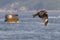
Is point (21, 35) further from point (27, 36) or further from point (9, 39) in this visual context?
point (9, 39)

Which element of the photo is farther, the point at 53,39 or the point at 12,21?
the point at 12,21

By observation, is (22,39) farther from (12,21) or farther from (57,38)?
(12,21)

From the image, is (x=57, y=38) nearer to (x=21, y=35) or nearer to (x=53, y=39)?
(x=53, y=39)

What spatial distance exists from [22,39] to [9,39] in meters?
0.91

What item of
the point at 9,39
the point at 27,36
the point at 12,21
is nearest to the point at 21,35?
the point at 27,36

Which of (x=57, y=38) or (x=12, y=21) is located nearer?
(x=57, y=38)

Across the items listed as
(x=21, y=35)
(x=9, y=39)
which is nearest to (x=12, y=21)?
(x=21, y=35)

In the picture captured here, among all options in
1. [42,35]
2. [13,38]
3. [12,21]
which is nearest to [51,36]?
[42,35]

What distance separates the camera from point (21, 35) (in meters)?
30.7

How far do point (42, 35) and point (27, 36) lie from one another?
1.24m

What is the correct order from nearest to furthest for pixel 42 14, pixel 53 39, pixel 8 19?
pixel 53 39 < pixel 42 14 < pixel 8 19

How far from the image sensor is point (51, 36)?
1171 inches

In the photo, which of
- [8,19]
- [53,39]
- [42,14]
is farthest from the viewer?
[8,19]

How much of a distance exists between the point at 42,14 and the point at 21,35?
8.01 feet
